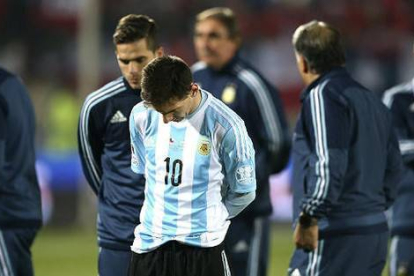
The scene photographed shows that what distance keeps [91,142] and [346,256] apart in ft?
5.05

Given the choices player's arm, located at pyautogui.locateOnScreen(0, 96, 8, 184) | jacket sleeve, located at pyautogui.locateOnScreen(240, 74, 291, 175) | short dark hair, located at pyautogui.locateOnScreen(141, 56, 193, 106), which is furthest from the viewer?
jacket sleeve, located at pyautogui.locateOnScreen(240, 74, 291, 175)

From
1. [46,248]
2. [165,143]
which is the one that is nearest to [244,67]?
[165,143]

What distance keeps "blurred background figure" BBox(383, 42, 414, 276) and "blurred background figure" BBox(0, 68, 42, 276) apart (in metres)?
2.34

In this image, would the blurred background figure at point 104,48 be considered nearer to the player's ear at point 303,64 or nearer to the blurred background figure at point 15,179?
the blurred background figure at point 15,179

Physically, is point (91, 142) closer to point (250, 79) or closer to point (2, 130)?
point (2, 130)

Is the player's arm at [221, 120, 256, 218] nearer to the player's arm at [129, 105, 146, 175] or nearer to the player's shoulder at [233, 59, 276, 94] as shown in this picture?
the player's arm at [129, 105, 146, 175]

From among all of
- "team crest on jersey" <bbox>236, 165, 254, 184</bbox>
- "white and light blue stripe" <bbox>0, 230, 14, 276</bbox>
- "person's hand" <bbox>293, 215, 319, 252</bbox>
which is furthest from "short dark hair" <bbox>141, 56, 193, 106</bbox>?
"white and light blue stripe" <bbox>0, 230, 14, 276</bbox>

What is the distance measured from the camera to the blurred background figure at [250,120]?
769 centimetres

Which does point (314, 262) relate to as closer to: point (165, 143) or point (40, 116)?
point (165, 143)

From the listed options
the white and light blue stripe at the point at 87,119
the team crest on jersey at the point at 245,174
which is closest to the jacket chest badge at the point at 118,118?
the white and light blue stripe at the point at 87,119

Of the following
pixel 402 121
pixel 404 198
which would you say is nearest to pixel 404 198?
pixel 404 198

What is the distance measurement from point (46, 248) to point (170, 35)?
645 centimetres

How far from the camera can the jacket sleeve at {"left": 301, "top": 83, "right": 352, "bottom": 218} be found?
609cm

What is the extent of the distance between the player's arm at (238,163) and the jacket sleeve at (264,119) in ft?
7.13
